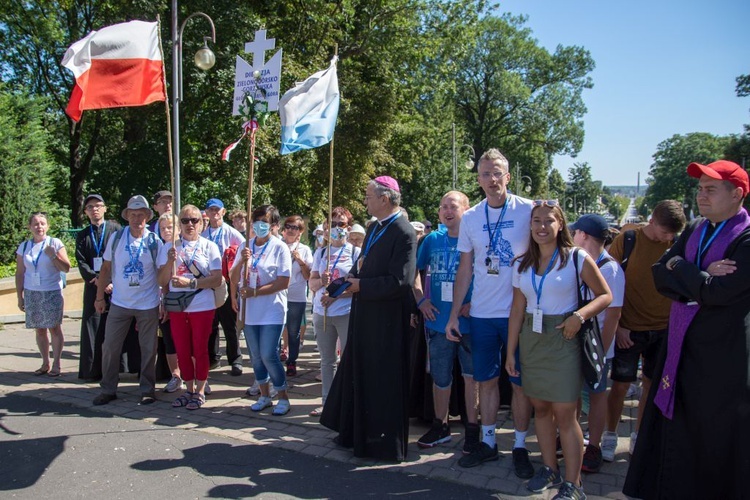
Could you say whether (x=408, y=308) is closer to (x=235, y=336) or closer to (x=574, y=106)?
(x=235, y=336)

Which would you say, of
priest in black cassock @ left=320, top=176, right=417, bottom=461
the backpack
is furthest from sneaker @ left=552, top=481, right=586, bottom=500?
the backpack

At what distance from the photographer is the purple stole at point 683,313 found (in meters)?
3.23

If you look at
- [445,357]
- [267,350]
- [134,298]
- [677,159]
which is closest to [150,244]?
[134,298]

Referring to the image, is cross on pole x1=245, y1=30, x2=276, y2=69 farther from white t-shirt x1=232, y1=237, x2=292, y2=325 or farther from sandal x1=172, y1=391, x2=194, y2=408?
sandal x1=172, y1=391, x2=194, y2=408

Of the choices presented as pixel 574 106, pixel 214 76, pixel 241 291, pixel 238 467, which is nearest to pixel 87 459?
pixel 238 467

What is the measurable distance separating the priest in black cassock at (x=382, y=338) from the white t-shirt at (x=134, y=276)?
249cm

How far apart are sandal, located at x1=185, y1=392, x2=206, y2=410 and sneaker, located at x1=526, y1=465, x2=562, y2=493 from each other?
3.27 meters

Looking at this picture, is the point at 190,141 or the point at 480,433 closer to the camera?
the point at 480,433

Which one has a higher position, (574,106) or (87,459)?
(574,106)

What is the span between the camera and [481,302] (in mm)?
4164

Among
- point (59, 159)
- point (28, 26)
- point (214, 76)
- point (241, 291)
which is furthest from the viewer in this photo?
point (59, 159)

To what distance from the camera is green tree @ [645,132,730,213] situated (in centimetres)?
7781

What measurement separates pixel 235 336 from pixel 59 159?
75.4 feet

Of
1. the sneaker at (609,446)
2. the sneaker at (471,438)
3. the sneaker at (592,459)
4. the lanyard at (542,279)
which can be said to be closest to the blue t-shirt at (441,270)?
the sneaker at (471,438)
